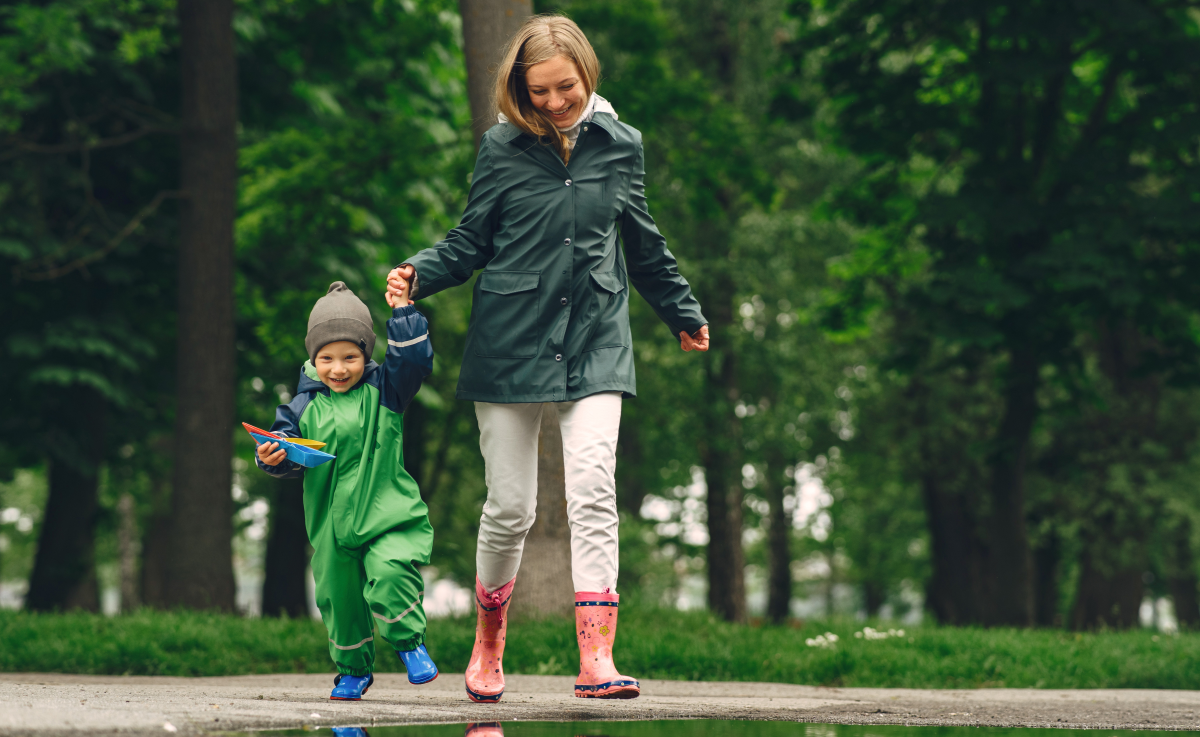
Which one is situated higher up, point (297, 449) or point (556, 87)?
point (556, 87)

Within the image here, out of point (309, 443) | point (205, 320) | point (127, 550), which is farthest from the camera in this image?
point (127, 550)

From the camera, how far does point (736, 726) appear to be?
3.84 meters

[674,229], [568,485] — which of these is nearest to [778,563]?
[674,229]

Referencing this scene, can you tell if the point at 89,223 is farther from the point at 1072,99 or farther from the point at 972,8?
the point at 1072,99

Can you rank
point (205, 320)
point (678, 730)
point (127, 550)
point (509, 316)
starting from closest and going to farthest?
point (678, 730) → point (509, 316) → point (205, 320) → point (127, 550)

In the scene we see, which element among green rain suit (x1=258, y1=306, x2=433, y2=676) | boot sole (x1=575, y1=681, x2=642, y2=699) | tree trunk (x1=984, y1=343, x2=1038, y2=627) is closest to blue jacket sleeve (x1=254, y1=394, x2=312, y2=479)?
green rain suit (x1=258, y1=306, x2=433, y2=676)

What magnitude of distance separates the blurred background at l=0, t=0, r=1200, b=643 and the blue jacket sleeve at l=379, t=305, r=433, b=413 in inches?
122

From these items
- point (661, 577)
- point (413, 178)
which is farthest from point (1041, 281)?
point (661, 577)

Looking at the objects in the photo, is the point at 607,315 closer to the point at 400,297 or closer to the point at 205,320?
the point at 400,297

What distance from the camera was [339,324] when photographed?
4.21 m

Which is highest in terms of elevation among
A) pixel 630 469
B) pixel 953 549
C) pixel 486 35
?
pixel 486 35

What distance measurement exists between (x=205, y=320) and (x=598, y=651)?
265 inches

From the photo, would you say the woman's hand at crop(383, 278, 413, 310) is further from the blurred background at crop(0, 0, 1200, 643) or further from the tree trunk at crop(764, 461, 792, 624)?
the tree trunk at crop(764, 461, 792, 624)

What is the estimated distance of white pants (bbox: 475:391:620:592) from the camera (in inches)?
159
